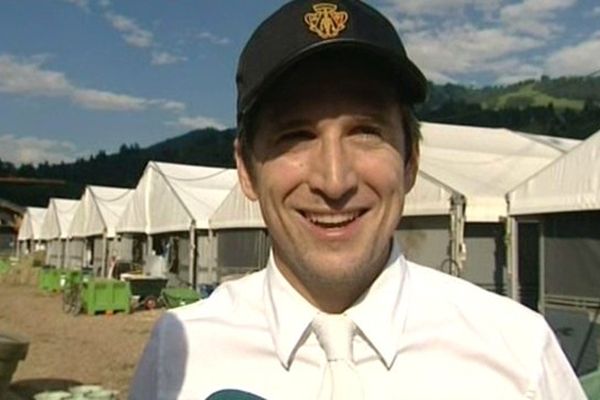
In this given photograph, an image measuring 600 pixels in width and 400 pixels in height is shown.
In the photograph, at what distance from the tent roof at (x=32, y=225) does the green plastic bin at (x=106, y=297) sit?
109ft

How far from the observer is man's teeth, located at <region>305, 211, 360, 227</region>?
1.60 m

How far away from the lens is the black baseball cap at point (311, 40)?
1.56 meters

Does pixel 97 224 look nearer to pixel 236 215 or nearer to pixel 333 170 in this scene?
pixel 236 215

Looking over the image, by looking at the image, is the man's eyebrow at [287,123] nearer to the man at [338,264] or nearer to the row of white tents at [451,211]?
the man at [338,264]

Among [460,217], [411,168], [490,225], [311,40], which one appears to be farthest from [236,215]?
[311,40]

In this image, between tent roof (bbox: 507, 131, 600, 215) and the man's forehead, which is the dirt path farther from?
the man's forehead

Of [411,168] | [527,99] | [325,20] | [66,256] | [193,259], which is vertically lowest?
[66,256]

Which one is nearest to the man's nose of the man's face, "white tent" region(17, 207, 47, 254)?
the man's face

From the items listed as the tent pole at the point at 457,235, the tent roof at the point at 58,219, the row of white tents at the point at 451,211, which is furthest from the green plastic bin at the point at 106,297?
the tent roof at the point at 58,219

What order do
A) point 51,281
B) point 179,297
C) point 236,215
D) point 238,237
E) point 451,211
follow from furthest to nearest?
1. point 51,281
2. point 238,237
3. point 236,215
4. point 179,297
5. point 451,211

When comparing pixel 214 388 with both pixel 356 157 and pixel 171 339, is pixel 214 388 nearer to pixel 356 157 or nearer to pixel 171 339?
pixel 171 339

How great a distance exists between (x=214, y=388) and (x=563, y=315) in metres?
8.38

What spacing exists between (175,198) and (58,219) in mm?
22846

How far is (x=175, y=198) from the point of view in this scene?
23.3 m
